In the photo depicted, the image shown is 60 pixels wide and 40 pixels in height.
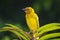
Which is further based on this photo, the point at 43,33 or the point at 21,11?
the point at 21,11

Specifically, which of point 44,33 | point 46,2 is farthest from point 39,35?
point 46,2

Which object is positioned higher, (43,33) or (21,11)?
(21,11)

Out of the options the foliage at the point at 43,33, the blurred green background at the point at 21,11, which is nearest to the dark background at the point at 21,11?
the blurred green background at the point at 21,11

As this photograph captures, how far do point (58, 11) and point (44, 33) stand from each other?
3.38 metres

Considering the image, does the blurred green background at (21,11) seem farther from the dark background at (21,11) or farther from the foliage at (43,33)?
the foliage at (43,33)

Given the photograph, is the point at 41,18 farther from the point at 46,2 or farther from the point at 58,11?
the point at 46,2

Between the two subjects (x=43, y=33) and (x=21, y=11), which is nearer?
(x=43, y=33)

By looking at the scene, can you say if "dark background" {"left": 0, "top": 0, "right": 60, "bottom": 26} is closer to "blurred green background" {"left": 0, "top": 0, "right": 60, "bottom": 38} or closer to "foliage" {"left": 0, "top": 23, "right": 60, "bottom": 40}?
"blurred green background" {"left": 0, "top": 0, "right": 60, "bottom": 38}

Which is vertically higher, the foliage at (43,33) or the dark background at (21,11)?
the dark background at (21,11)

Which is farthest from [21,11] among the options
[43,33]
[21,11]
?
[43,33]

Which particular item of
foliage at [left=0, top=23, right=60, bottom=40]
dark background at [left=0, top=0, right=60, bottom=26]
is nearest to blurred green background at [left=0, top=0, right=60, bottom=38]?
dark background at [left=0, top=0, right=60, bottom=26]

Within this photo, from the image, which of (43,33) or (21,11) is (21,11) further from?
(43,33)

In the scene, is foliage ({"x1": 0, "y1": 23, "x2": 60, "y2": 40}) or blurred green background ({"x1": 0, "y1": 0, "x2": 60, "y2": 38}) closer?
foliage ({"x1": 0, "y1": 23, "x2": 60, "y2": 40})

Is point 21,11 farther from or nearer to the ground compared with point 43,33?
farther from the ground
